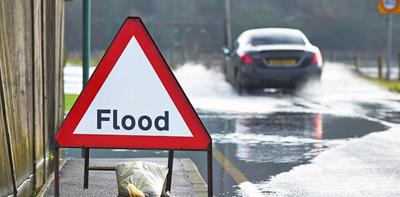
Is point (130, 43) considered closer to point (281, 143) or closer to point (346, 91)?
point (281, 143)

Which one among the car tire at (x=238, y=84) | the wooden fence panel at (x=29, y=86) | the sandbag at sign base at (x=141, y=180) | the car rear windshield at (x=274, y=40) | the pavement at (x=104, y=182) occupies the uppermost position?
the wooden fence panel at (x=29, y=86)

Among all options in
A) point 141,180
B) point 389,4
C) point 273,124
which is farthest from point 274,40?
point 141,180

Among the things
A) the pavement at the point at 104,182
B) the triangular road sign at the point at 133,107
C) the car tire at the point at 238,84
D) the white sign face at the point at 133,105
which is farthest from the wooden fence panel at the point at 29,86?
the car tire at the point at 238,84

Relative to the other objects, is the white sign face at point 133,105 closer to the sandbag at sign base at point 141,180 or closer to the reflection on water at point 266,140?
the sandbag at sign base at point 141,180

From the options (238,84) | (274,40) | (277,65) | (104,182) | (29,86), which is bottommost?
(238,84)

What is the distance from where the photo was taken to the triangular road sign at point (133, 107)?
21.6 feet

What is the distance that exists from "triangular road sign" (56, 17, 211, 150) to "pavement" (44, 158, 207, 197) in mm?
1131

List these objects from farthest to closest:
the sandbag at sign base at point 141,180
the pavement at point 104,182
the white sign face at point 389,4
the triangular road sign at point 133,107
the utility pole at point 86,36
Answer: the white sign face at point 389,4 → the utility pole at point 86,36 → the pavement at point 104,182 → the sandbag at sign base at point 141,180 → the triangular road sign at point 133,107

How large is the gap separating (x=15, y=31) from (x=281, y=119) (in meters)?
9.11

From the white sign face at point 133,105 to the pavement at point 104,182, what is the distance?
45.9 inches

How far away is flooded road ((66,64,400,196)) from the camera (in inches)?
396

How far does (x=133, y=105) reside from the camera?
6.64 m

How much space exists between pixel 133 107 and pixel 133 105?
0.04 feet

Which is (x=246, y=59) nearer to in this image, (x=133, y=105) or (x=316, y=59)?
(x=316, y=59)
